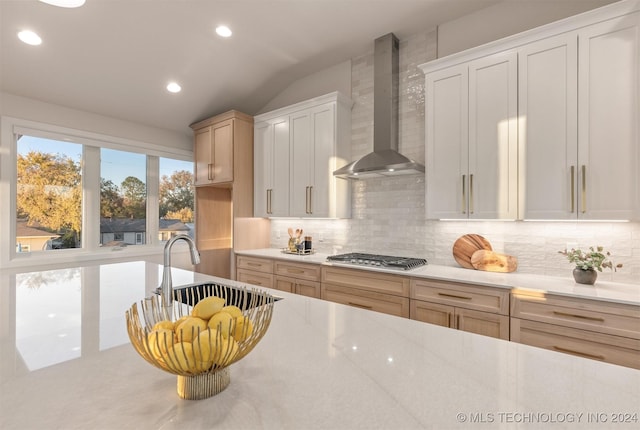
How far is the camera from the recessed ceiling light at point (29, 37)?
2.57 metres

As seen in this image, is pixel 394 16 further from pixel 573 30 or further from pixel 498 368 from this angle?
pixel 498 368

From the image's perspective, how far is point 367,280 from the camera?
261 cm

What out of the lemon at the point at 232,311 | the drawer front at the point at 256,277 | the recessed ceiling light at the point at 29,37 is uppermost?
the recessed ceiling light at the point at 29,37

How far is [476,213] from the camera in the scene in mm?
2346

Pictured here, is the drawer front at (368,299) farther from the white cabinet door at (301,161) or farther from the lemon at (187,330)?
the lemon at (187,330)

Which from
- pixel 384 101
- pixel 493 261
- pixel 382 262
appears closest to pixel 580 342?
pixel 493 261

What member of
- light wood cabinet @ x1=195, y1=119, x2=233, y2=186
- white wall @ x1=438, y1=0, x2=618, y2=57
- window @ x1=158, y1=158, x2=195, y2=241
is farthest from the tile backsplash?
window @ x1=158, y1=158, x2=195, y2=241

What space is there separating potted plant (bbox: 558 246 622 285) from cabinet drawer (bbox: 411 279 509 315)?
0.49 metres

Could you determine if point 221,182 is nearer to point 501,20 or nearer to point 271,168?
point 271,168

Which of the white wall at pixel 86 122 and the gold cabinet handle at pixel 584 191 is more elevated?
the white wall at pixel 86 122

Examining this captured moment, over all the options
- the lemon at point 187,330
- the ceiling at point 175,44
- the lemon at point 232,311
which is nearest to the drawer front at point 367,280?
the lemon at point 232,311

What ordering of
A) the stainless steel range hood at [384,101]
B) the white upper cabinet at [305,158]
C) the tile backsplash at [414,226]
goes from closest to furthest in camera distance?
the tile backsplash at [414,226]
the stainless steel range hood at [384,101]
the white upper cabinet at [305,158]

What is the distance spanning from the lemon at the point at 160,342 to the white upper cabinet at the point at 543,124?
2275 millimetres

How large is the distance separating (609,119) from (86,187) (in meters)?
4.68
